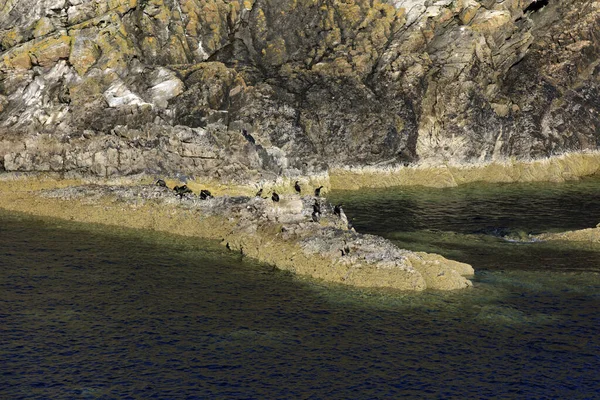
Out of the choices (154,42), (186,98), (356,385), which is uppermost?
(154,42)

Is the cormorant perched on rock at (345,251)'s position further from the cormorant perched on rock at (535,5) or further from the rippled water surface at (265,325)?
the cormorant perched on rock at (535,5)

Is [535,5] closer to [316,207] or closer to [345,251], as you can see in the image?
[316,207]

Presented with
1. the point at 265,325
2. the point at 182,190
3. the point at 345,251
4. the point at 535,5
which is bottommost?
the point at 265,325

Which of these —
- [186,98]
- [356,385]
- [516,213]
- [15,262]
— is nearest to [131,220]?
[15,262]

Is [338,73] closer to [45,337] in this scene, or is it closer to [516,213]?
[516,213]

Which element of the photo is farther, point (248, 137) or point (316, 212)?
point (248, 137)

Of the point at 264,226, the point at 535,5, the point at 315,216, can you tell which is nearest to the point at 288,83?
the point at 315,216
